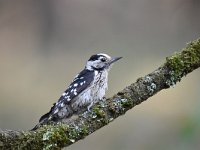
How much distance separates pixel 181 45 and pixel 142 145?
3.61m

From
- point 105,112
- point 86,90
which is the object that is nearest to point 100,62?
point 86,90

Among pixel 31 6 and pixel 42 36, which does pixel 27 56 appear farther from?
pixel 31 6

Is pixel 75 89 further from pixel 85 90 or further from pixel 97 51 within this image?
pixel 97 51

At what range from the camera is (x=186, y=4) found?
47.2 ft

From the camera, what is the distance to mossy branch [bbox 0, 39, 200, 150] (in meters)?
3.53

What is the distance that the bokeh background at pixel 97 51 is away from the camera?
1029 centimetres

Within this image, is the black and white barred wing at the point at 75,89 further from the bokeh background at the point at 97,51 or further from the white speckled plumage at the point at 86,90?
the bokeh background at the point at 97,51

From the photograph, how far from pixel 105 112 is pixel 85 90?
1910 millimetres

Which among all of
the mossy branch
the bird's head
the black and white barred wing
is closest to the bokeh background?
the bird's head

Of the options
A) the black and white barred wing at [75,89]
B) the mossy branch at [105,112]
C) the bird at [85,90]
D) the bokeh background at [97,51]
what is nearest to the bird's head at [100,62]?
the bird at [85,90]

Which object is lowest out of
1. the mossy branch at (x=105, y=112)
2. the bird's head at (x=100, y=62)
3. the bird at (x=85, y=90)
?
the mossy branch at (x=105, y=112)

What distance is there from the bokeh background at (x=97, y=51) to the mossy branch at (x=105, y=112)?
4.72 m

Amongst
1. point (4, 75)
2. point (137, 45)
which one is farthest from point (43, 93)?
point (137, 45)

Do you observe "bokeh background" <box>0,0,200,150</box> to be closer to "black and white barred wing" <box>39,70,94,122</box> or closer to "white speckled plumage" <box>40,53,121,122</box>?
"white speckled plumage" <box>40,53,121,122</box>
